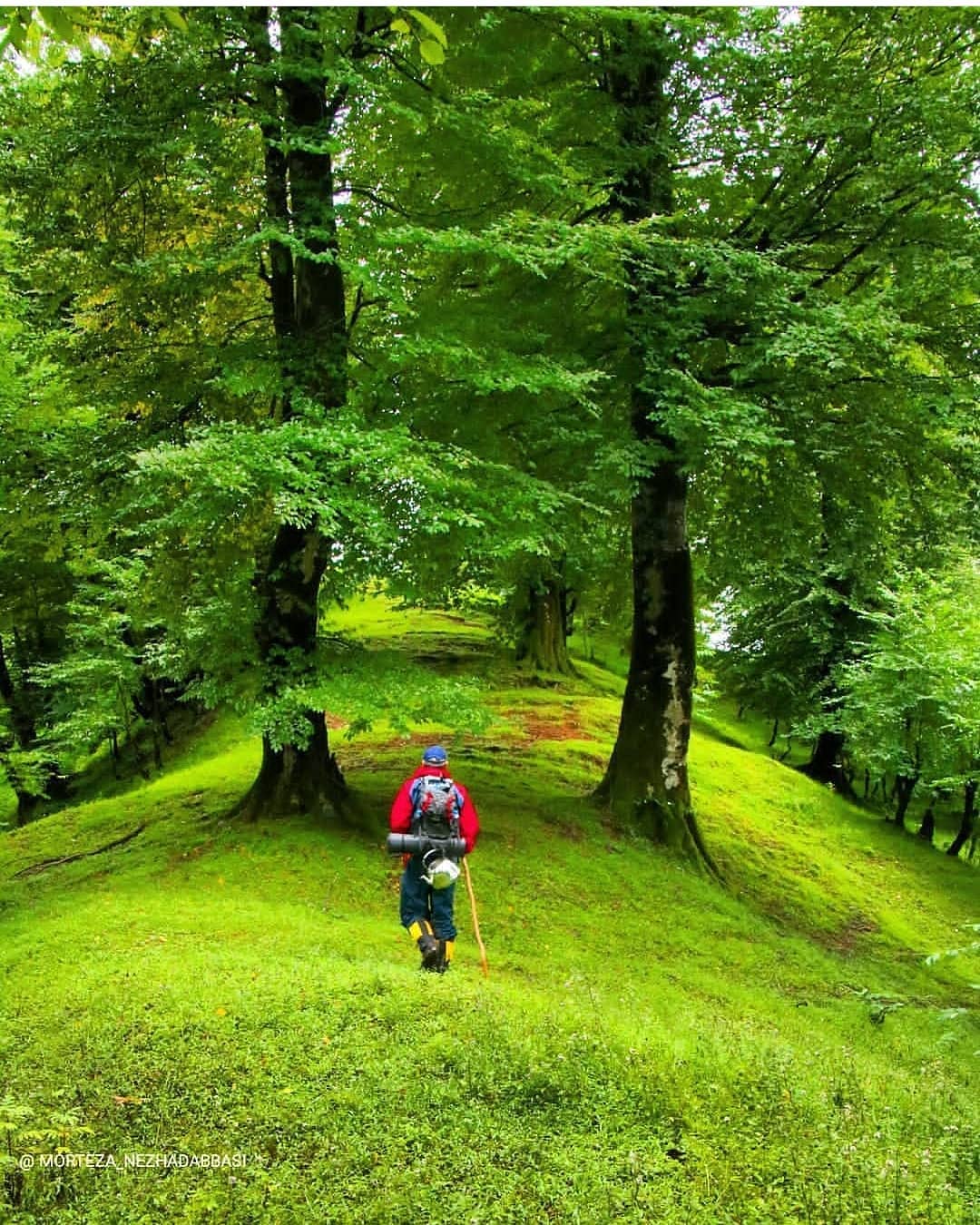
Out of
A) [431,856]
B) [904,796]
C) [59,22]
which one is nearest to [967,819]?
[904,796]

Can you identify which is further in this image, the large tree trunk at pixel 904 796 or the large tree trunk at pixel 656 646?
the large tree trunk at pixel 904 796

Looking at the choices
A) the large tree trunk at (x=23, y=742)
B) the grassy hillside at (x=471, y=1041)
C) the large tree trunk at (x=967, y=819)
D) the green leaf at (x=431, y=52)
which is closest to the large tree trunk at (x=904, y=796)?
the large tree trunk at (x=967, y=819)

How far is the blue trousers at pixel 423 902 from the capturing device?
5.43 metres

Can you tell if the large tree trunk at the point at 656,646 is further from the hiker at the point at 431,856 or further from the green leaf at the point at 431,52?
the green leaf at the point at 431,52

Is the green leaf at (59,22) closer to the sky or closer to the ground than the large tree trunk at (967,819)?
closer to the sky

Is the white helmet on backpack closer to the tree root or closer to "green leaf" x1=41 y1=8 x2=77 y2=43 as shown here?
"green leaf" x1=41 y1=8 x2=77 y2=43

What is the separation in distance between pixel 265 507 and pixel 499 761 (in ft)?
18.0

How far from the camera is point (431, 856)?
528 cm

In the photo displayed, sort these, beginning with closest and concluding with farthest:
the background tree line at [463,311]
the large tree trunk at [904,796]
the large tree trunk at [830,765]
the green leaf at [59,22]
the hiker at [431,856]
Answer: the green leaf at [59,22] < the hiker at [431,856] < the background tree line at [463,311] < the large tree trunk at [904,796] < the large tree trunk at [830,765]

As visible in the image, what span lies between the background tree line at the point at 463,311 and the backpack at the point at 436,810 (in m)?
1.65

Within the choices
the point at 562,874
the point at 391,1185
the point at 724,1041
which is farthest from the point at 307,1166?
the point at 562,874

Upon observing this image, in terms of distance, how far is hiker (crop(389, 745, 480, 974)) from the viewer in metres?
5.29

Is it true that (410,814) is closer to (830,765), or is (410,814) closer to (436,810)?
(436,810)

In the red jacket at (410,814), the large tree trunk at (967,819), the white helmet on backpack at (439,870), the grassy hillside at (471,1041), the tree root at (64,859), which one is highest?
the red jacket at (410,814)
